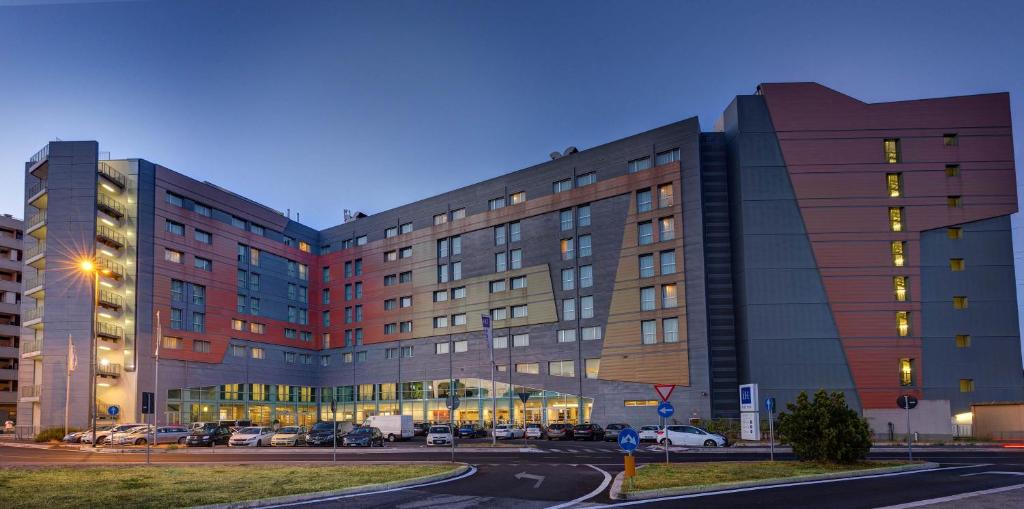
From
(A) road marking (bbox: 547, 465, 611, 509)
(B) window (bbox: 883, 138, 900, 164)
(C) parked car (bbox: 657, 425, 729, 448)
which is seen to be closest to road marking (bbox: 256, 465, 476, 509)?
(A) road marking (bbox: 547, 465, 611, 509)

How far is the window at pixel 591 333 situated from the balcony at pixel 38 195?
54.2 meters

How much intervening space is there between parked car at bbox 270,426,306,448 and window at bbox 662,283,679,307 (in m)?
32.6

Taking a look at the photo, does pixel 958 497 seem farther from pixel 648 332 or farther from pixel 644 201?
pixel 644 201

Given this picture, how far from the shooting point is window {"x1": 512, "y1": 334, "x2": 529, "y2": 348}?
78688mm

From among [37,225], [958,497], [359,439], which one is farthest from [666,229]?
[37,225]

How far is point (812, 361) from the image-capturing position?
62.0m

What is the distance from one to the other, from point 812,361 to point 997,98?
87.0ft

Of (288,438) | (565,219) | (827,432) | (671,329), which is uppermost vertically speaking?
(565,219)

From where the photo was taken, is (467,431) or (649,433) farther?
(467,431)

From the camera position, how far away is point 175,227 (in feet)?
266

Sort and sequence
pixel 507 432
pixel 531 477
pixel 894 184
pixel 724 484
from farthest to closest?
pixel 507 432 < pixel 894 184 < pixel 531 477 < pixel 724 484

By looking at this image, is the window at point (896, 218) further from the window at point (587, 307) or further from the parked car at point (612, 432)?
the parked car at point (612, 432)

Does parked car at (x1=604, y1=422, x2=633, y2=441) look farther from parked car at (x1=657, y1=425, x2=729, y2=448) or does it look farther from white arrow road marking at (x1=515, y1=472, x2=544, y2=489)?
white arrow road marking at (x1=515, y1=472, x2=544, y2=489)

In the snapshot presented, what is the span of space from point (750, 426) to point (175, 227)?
60.7 m
